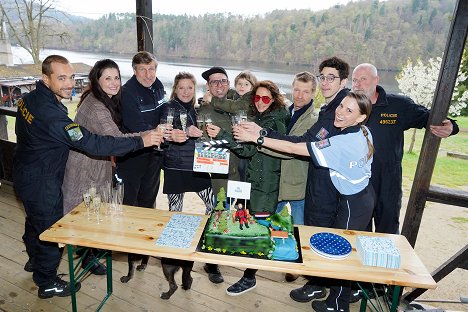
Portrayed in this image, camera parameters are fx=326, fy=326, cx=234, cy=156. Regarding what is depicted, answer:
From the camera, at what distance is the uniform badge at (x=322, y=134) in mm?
2527

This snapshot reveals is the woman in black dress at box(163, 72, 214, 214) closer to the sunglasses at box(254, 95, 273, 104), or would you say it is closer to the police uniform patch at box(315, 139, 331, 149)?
the sunglasses at box(254, 95, 273, 104)

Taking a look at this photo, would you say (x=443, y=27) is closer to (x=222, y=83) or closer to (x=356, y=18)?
(x=356, y=18)

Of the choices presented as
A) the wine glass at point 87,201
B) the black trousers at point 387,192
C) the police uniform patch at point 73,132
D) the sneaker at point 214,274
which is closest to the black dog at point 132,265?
the sneaker at point 214,274

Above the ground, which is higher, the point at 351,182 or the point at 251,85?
the point at 251,85

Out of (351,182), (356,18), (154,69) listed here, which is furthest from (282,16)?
(351,182)

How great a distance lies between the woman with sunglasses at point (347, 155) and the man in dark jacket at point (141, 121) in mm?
1128

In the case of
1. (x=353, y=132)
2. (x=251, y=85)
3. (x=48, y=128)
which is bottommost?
(x=48, y=128)

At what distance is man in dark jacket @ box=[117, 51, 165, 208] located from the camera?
3150 mm

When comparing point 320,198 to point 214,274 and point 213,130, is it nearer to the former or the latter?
point 213,130

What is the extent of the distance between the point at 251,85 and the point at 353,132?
1224 mm

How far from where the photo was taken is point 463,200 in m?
2.88

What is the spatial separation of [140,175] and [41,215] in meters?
0.93

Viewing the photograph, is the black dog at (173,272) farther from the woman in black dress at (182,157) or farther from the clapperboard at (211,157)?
the clapperboard at (211,157)

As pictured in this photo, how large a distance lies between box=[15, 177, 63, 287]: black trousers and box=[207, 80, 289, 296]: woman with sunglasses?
1407 millimetres
